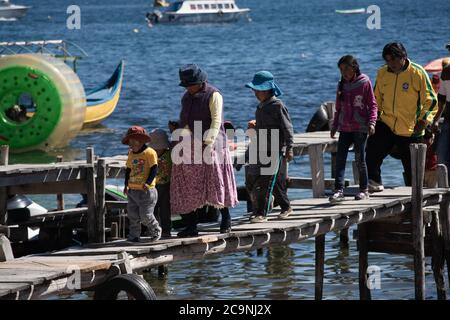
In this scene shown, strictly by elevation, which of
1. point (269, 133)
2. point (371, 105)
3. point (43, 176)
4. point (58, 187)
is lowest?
point (58, 187)

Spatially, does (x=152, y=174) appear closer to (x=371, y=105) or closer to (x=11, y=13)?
(x=371, y=105)

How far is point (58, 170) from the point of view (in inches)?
619

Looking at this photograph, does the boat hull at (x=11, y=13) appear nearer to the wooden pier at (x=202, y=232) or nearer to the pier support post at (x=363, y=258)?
the wooden pier at (x=202, y=232)

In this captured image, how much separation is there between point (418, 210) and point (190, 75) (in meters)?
3.41

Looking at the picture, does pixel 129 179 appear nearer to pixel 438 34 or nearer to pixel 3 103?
pixel 3 103

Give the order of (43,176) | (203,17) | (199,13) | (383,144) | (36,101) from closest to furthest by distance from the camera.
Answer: (383,144) < (43,176) < (36,101) < (199,13) < (203,17)

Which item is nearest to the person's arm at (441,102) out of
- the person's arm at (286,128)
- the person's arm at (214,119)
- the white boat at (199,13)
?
the person's arm at (286,128)

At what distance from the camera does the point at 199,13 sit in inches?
4304

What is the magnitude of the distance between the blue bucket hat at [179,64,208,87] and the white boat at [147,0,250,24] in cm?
9747

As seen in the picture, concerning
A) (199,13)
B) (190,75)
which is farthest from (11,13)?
(190,75)

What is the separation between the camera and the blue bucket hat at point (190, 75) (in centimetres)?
1235

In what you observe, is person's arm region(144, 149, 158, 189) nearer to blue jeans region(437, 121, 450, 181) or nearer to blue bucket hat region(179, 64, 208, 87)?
blue bucket hat region(179, 64, 208, 87)

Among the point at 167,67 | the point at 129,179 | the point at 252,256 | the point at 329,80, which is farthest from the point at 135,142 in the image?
the point at 167,67

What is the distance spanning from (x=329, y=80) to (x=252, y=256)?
3342 cm
